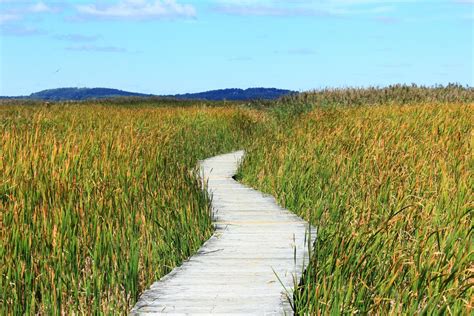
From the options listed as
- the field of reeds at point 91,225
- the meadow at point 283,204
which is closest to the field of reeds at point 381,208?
the meadow at point 283,204

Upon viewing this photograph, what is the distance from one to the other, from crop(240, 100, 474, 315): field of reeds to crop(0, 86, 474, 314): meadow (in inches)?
1.0

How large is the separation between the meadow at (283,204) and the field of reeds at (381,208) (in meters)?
0.03

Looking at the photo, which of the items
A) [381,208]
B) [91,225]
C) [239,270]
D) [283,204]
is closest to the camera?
[239,270]

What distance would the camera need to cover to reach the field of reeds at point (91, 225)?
4.90 metres

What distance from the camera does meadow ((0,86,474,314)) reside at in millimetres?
4637

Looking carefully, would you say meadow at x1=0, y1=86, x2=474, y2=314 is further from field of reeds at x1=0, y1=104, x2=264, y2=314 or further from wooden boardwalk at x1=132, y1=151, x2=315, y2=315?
wooden boardwalk at x1=132, y1=151, x2=315, y2=315

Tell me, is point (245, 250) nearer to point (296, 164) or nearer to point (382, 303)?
point (382, 303)

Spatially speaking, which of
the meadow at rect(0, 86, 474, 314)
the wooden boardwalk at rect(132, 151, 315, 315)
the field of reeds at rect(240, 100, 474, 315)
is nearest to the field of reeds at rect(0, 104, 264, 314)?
the meadow at rect(0, 86, 474, 314)

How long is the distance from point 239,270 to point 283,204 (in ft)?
11.9

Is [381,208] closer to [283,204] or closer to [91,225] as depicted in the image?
[283,204]

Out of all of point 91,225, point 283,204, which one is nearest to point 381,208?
point 283,204

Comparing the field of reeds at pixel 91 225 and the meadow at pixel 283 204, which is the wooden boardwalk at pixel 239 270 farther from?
the field of reeds at pixel 91 225

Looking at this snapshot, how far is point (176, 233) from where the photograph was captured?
6242mm

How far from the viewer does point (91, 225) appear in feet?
19.2
